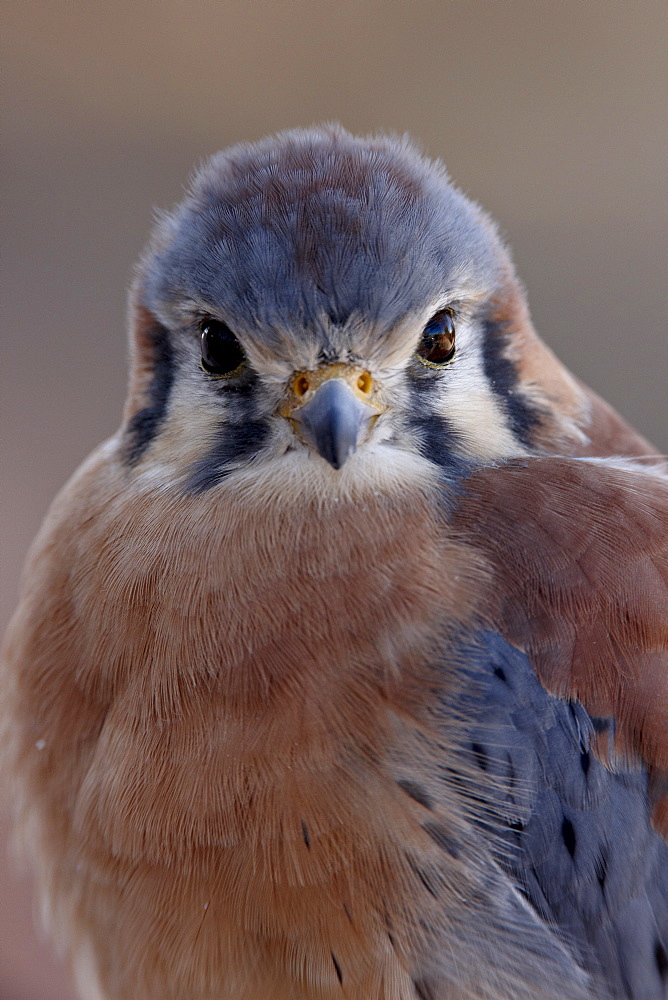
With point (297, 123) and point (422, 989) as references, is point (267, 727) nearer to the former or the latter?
point (422, 989)

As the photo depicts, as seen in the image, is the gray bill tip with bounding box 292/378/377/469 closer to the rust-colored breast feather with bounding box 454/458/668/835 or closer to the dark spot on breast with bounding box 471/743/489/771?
the rust-colored breast feather with bounding box 454/458/668/835

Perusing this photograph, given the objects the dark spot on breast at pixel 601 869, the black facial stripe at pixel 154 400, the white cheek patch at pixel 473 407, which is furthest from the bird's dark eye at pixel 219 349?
the dark spot on breast at pixel 601 869

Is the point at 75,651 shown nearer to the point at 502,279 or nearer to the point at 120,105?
the point at 502,279

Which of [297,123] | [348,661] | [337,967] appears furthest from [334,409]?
[297,123]

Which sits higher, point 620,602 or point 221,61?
point 221,61

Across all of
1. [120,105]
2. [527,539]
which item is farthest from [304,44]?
[527,539]

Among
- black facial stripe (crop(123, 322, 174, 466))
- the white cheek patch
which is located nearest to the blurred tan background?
black facial stripe (crop(123, 322, 174, 466))
